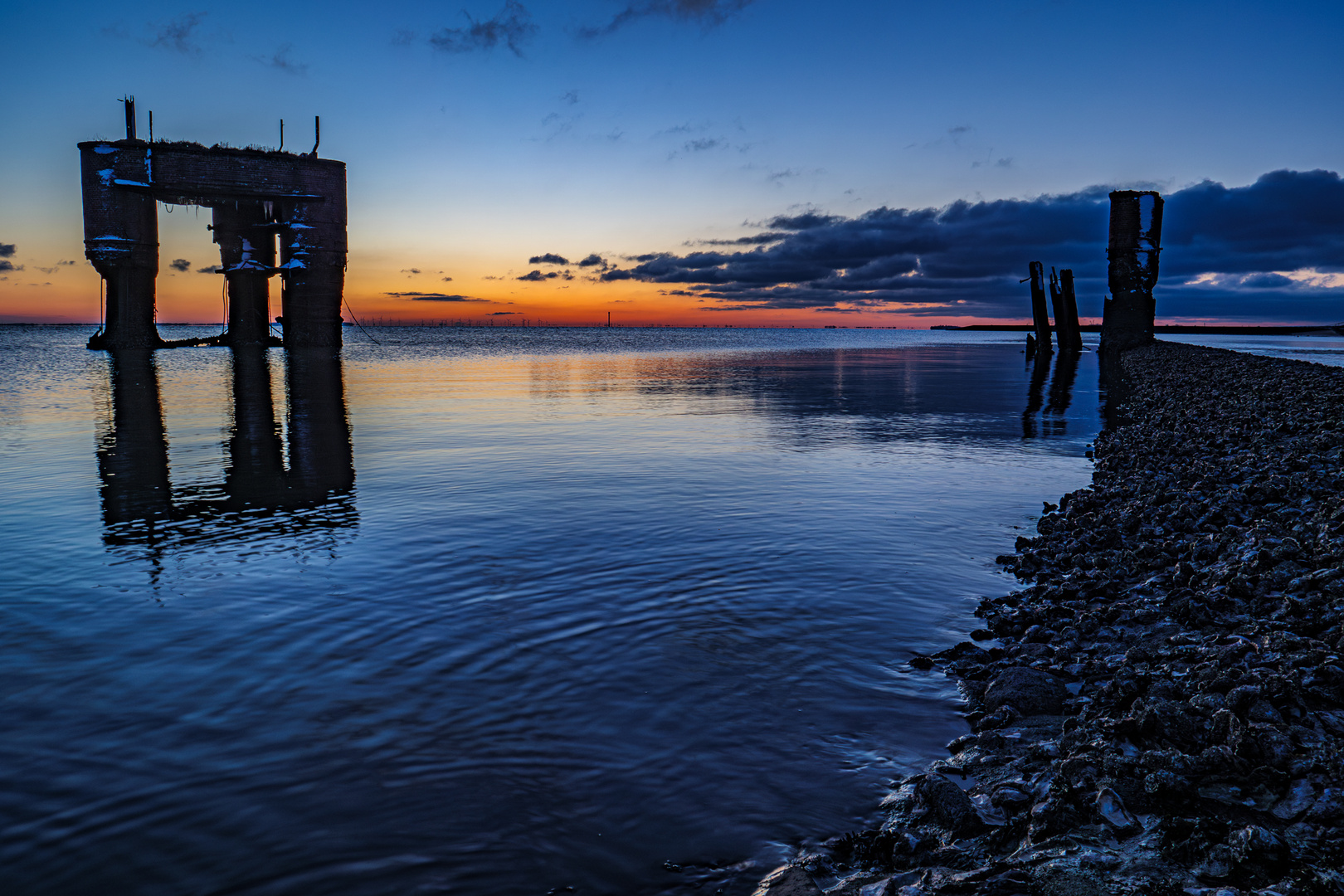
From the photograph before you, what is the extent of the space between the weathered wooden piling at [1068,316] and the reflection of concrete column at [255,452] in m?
39.0

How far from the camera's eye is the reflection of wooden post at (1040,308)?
139ft

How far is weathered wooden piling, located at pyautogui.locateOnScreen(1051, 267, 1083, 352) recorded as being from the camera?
4224 centimetres

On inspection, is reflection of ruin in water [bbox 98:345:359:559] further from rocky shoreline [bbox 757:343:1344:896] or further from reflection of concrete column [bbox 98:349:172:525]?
rocky shoreline [bbox 757:343:1344:896]

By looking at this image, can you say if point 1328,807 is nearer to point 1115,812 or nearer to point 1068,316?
point 1115,812

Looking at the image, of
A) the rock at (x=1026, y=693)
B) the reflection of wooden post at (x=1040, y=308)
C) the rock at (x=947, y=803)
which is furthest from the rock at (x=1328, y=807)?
the reflection of wooden post at (x=1040, y=308)

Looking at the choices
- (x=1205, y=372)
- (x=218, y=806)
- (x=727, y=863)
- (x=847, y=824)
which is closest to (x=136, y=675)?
(x=218, y=806)

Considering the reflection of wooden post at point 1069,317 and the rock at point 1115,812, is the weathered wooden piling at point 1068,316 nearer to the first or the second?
the reflection of wooden post at point 1069,317

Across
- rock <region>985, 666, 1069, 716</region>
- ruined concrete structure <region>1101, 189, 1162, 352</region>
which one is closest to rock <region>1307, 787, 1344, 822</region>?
rock <region>985, 666, 1069, 716</region>

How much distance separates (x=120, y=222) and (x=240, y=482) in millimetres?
45850

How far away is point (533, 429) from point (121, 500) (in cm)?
739

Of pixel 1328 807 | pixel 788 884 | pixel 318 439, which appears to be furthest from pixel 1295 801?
pixel 318 439

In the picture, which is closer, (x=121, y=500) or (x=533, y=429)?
(x=121, y=500)

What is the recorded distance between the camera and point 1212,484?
26.1 ft

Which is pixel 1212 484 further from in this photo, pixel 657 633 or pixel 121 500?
Result: pixel 121 500
